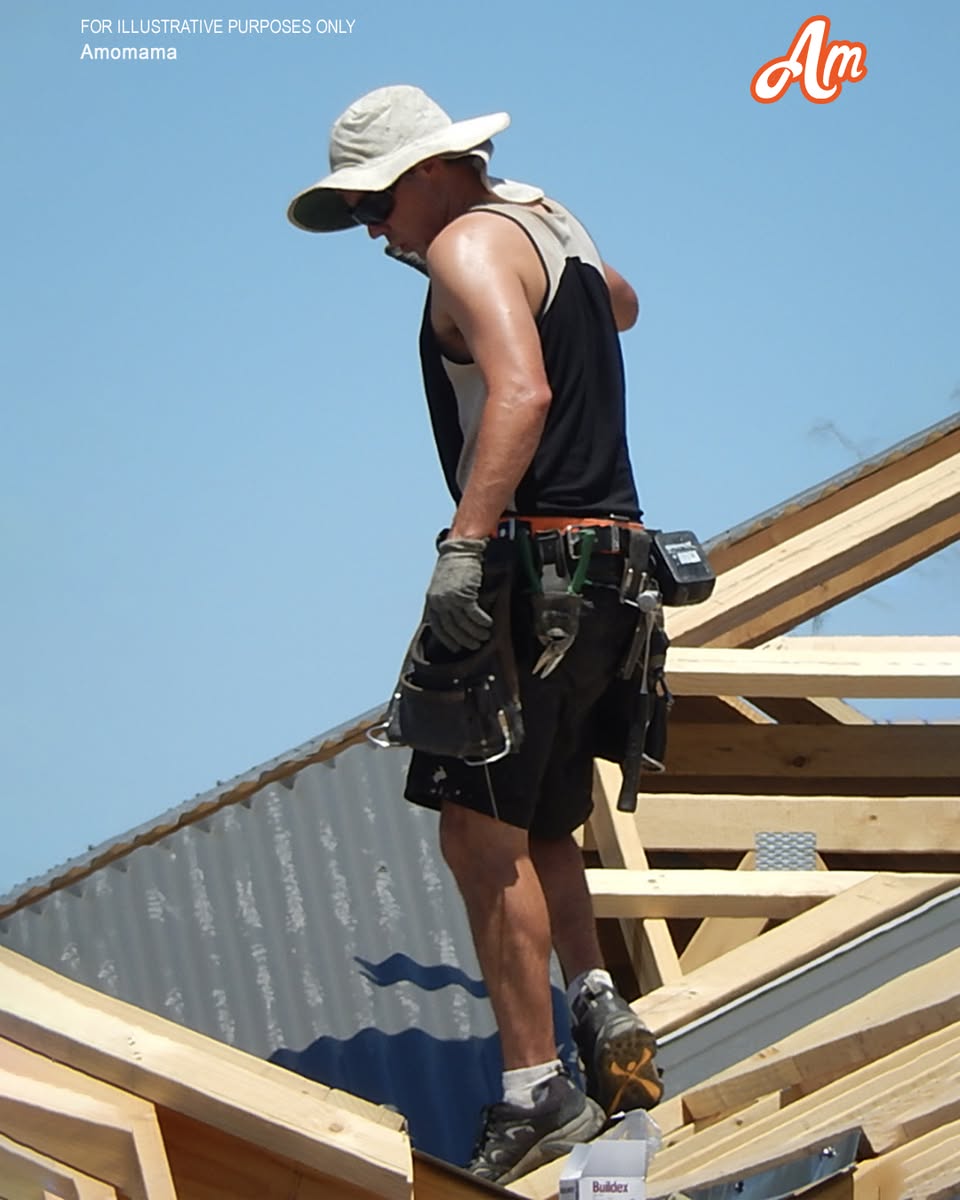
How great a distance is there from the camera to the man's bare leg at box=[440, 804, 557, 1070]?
3.38m

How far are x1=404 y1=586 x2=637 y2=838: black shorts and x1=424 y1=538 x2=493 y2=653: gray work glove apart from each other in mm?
172

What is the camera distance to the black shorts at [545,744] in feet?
11.3

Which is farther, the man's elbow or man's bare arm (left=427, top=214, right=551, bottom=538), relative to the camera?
the man's elbow

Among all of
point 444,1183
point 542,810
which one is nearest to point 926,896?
point 542,810

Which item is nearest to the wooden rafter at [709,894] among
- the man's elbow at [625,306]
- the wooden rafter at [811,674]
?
the wooden rafter at [811,674]

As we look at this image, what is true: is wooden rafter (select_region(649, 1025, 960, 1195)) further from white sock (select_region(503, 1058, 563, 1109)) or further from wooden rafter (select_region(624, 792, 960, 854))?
wooden rafter (select_region(624, 792, 960, 854))

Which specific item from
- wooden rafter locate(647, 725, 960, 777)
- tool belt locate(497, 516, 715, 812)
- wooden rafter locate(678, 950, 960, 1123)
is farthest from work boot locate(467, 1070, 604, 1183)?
wooden rafter locate(647, 725, 960, 777)

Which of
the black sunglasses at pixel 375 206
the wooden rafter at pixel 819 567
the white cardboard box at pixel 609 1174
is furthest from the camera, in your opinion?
the wooden rafter at pixel 819 567

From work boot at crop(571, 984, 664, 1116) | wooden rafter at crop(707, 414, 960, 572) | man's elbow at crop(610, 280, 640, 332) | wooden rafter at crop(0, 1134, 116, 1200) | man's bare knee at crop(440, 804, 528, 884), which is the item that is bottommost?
wooden rafter at crop(0, 1134, 116, 1200)

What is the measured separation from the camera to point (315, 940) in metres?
5.77

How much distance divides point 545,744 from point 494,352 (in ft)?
2.40

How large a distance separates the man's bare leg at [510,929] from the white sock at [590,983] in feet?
0.34

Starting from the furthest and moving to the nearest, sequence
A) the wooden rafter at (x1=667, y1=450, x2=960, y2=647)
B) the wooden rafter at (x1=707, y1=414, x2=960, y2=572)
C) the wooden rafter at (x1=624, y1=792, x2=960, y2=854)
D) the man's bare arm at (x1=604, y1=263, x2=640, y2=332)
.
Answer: the wooden rafter at (x1=707, y1=414, x2=960, y2=572) → the wooden rafter at (x1=667, y1=450, x2=960, y2=647) → the wooden rafter at (x1=624, y1=792, x2=960, y2=854) → the man's bare arm at (x1=604, y1=263, x2=640, y2=332)

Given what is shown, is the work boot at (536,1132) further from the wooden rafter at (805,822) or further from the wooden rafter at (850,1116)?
the wooden rafter at (805,822)
